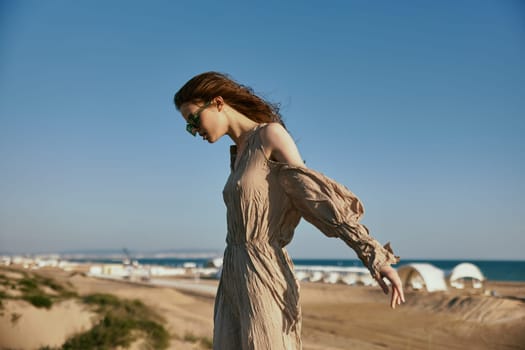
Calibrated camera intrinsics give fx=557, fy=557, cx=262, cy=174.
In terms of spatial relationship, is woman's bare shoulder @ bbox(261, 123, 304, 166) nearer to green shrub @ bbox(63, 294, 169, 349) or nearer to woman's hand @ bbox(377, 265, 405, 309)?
woman's hand @ bbox(377, 265, 405, 309)

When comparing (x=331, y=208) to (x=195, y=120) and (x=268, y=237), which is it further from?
(x=195, y=120)

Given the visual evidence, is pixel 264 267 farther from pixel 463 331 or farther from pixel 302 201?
pixel 463 331

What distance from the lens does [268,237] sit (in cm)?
214

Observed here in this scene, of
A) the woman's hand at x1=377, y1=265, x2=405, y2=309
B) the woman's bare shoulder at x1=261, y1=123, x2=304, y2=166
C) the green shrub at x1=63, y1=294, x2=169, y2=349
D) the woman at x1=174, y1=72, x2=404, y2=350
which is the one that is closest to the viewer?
the woman's hand at x1=377, y1=265, x2=405, y2=309

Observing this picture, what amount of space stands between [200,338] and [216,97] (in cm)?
771

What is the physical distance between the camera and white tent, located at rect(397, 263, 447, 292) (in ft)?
72.6

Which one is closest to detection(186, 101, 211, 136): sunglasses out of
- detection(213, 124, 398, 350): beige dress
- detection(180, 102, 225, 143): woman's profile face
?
detection(180, 102, 225, 143): woman's profile face

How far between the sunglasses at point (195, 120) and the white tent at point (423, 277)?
21210 mm

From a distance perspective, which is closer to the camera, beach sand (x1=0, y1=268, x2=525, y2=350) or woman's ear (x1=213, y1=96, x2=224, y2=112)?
woman's ear (x1=213, y1=96, x2=224, y2=112)

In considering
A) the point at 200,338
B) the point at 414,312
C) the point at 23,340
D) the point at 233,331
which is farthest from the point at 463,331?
the point at 233,331

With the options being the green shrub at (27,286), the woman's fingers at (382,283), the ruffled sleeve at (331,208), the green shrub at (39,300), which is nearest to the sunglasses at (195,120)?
the ruffled sleeve at (331,208)

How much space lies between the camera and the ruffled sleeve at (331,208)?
76.3 inches

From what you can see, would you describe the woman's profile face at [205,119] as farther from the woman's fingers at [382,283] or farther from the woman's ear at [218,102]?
the woman's fingers at [382,283]

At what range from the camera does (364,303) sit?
20.4 meters
